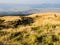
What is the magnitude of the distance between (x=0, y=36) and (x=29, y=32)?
14.0 feet

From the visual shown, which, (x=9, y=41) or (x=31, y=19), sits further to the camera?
(x=31, y=19)

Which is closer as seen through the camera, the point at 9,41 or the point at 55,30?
the point at 9,41

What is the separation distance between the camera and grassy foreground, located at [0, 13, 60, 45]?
3312 centimetres

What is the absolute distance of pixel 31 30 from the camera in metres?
36.5

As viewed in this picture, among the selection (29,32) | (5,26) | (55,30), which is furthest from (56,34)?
(5,26)

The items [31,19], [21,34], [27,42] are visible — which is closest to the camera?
[27,42]

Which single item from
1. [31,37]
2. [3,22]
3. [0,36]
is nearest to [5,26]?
[3,22]

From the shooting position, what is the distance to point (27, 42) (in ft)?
109

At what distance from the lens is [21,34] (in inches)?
1391

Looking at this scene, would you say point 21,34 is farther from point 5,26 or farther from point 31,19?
point 31,19

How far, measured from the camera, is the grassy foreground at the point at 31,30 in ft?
109

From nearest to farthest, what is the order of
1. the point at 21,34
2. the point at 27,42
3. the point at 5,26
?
the point at 27,42 → the point at 21,34 → the point at 5,26

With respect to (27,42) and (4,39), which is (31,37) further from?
(4,39)

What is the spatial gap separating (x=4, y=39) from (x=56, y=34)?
738 centimetres
